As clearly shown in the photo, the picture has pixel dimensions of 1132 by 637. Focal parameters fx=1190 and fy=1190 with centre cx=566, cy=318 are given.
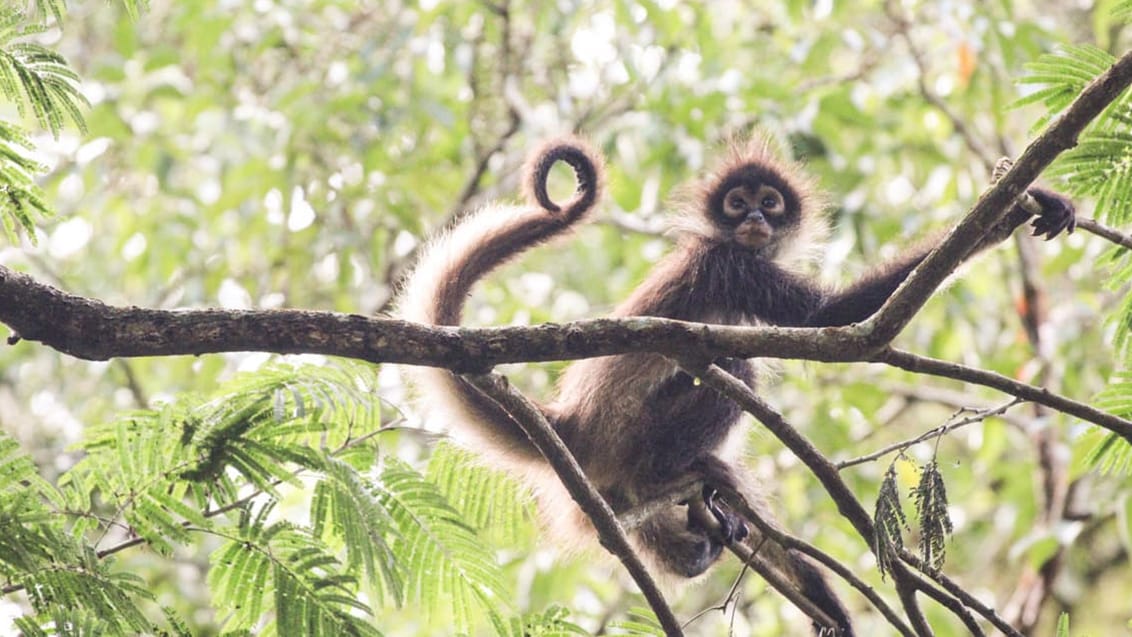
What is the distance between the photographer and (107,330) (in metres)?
2.18

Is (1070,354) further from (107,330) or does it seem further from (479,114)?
(107,330)

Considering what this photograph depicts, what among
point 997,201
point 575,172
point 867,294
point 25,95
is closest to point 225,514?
point 25,95

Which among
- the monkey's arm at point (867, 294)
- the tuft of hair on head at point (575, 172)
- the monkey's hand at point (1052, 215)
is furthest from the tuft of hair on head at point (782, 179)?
the monkey's hand at point (1052, 215)

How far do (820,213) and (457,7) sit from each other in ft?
8.83

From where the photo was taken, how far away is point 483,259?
11.8ft

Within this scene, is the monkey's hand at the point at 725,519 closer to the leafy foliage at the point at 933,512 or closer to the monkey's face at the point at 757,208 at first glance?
the leafy foliage at the point at 933,512

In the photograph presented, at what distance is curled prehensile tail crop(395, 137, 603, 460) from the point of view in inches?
134

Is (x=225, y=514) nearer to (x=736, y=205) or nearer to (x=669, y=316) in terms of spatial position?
(x=669, y=316)

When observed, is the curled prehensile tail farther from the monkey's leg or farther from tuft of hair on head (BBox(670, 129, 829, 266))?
tuft of hair on head (BBox(670, 129, 829, 266))

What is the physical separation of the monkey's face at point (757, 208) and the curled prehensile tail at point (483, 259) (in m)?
1.50

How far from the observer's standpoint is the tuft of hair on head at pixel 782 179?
5.12 m

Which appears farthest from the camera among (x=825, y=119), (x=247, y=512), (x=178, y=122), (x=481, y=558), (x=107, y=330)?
(x=178, y=122)

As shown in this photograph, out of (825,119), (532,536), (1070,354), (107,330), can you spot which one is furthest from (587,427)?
(1070,354)

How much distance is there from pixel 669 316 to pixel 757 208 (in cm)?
81
